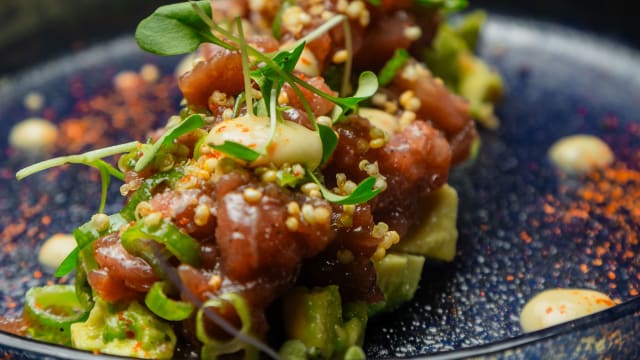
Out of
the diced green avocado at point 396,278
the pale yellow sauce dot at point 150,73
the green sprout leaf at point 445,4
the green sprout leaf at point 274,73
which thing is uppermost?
the green sprout leaf at point 274,73

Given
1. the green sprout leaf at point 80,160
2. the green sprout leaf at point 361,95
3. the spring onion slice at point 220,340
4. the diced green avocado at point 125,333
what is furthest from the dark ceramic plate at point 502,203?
the green sprout leaf at point 361,95

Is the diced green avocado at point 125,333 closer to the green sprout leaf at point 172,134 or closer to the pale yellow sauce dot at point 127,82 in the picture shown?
the green sprout leaf at point 172,134

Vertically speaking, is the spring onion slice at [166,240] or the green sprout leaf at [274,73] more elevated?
the green sprout leaf at [274,73]

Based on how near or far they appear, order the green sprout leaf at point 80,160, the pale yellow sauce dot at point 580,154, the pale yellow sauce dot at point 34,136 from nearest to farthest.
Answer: the green sprout leaf at point 80,160 < the pale yellow sauce dot at point 580,154 < the pale yellow sauce dot at point 34,136

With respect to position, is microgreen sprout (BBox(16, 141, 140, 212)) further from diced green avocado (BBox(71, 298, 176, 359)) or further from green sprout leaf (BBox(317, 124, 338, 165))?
green sprout leaf (BBox(317, 124, 338, 165))

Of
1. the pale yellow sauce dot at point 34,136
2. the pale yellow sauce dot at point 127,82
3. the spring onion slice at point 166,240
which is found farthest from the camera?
the pale yellow sauce dot at point 127,82

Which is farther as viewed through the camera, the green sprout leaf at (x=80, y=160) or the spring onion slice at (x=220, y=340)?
the green sprout leaf at (x=80, y=160)

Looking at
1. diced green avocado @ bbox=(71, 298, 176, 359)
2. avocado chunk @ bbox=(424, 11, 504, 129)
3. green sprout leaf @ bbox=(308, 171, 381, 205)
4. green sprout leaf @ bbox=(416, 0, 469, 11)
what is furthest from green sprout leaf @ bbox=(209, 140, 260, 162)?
avocado chunk @ bbox=(424, 11, 504, 129)

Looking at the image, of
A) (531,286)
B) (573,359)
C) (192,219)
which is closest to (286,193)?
(192,219)
